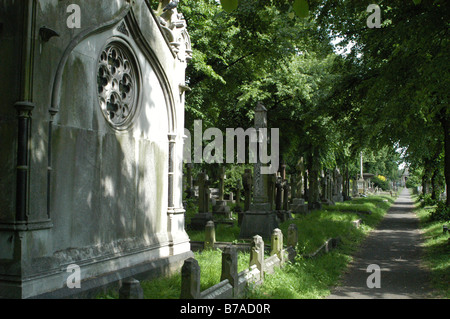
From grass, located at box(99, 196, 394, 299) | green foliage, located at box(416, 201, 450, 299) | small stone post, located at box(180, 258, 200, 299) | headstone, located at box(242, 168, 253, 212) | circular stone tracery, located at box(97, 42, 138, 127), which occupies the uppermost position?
circular stone tracery, located at box(97, 42, 138, 127)

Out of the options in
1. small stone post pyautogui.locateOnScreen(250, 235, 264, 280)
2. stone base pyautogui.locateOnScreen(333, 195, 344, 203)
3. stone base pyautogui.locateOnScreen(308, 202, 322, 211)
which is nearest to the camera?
small stone post pyautogui.locateOnScreen(250, 235, 264, 280)

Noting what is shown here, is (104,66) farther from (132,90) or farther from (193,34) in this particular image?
(193,34)

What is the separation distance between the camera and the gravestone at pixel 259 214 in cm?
1331

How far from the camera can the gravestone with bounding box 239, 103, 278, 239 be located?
13312 mm

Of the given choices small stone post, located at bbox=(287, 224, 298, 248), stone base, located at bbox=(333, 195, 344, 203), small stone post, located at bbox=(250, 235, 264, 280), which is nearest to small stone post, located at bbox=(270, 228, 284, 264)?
small stone post, located at bbox=(250, 235, 264, 280)

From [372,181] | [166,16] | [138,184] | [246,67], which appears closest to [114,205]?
[138,184]

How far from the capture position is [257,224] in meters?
13.4

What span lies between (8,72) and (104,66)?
5.85ft

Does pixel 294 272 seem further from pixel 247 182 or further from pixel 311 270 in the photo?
pixel 247 182

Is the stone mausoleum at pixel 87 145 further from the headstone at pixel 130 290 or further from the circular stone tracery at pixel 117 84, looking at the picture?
the headstone at pixel 130 290

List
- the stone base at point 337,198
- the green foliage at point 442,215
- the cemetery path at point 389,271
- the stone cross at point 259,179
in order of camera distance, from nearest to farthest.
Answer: the cemetery path at point 389,271, the stone cross at point 259,179, the green foliage at point 442,215, the stone base at point 337,198

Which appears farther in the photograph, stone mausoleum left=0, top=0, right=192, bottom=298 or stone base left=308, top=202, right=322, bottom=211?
stone base left=308, top=202, right=322, bottom=211

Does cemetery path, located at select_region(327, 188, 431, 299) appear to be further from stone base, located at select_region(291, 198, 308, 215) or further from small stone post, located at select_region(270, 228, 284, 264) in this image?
stone base, located at select_region(291, 198, 308, 215)

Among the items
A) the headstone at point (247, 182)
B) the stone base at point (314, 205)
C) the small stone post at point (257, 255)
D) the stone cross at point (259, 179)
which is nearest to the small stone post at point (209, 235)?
the stone cross at point (259, 179)
